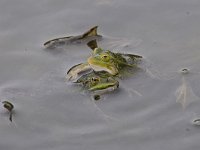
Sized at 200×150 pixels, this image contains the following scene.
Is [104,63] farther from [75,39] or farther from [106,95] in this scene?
[75,39]

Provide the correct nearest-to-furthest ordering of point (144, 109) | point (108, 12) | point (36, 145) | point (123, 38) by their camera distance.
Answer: point (36, 145)
point (144, 109)
point (123, 38)
point (108, 12)

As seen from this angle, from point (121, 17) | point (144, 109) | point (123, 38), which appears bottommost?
point (144, 109)

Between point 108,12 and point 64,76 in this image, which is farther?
point 108,12

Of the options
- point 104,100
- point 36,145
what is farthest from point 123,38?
point 36,145

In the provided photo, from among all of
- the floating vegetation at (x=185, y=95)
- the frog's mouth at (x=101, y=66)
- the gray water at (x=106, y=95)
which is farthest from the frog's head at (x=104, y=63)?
the floating vegetation at (x=185, y=95)

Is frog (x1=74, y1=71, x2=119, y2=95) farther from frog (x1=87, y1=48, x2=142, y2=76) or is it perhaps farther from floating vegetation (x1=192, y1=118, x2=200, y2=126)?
floating vegetation (x1=192, y1=118, x2=200, y2=126)

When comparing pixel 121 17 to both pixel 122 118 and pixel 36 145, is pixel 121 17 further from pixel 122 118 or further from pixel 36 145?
pixel 36 145

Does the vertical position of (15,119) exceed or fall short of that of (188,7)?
it falls short

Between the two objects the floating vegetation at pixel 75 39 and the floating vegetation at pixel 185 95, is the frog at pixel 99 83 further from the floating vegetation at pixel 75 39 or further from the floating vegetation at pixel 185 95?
the floating vegetation at pixel 75 39
